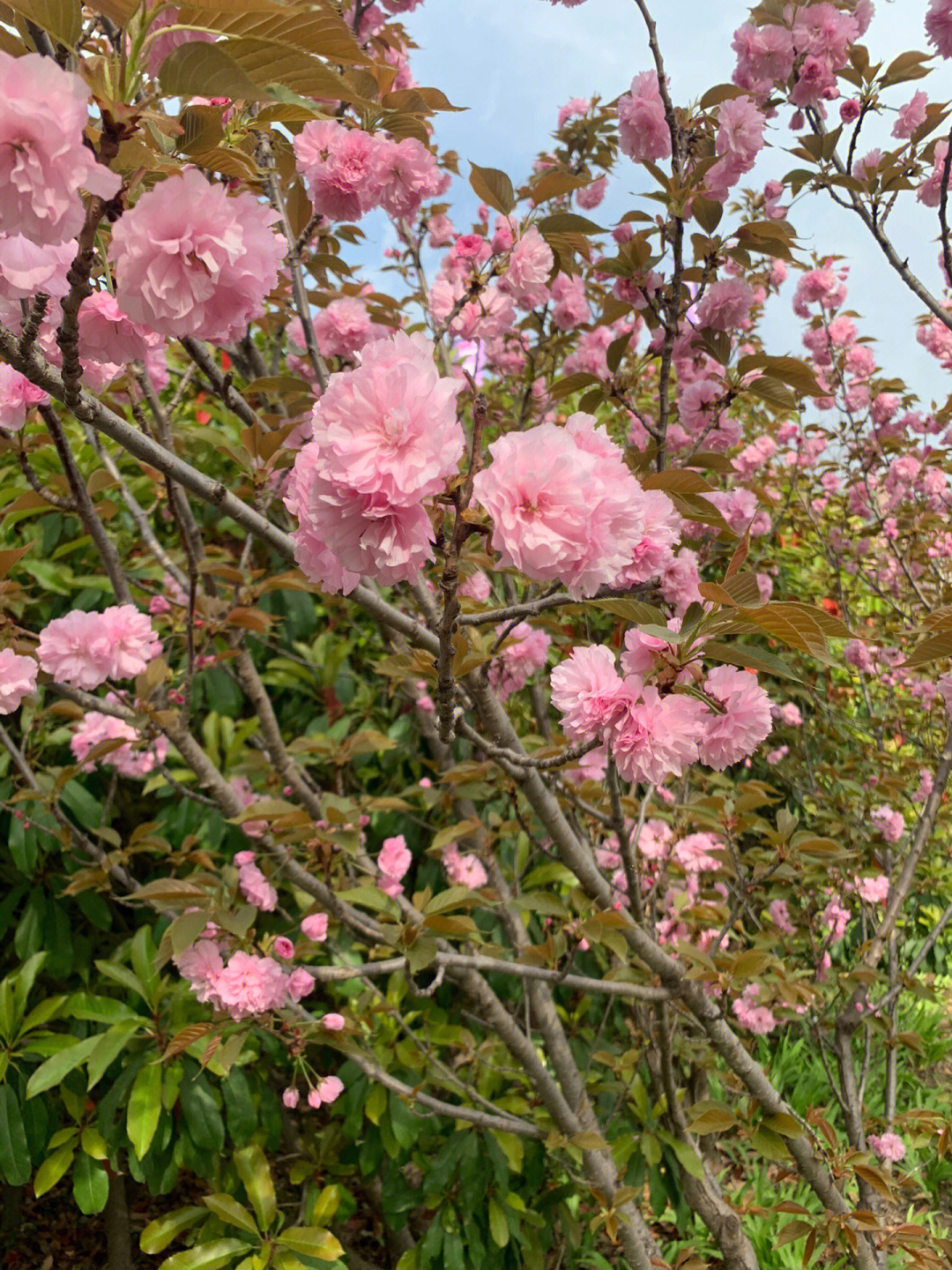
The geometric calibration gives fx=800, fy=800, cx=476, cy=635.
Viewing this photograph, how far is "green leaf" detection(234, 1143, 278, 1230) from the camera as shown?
1.91 metres

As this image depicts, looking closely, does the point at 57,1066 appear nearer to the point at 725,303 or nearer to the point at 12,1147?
the point at 12,1147

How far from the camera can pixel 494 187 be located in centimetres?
137

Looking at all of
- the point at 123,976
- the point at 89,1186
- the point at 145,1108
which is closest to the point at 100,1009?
the point at 123,976

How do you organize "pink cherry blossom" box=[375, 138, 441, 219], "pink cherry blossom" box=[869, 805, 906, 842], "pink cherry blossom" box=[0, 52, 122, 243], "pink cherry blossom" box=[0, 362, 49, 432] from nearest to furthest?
"pink cherry blossom" box=[0, 52, 122, 243], "pink cherry blossom" box=[0, 362, 49, 432], "pink cherry blossom" box=[375, 138, 441, 219], "pink cherry blossom" box=[869, 805, 906, 842]

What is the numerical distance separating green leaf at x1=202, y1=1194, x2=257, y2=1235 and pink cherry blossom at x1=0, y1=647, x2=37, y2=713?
4.14 feet

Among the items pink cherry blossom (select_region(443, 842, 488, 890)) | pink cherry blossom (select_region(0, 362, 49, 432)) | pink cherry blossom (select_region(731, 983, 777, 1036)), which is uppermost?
pink cherry blossom (select_region(0, 362, 49, 432))

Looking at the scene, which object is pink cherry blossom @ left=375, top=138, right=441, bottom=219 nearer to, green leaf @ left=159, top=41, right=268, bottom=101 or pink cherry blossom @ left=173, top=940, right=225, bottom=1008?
green leaf @ left=159, top=41, right=268, bottom=101

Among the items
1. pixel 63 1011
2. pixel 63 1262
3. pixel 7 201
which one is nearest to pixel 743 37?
pixel 7 201

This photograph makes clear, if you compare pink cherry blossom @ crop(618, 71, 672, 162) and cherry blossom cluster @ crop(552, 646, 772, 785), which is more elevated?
pink cherry blossom @ crop(618, 71, 672, 162)

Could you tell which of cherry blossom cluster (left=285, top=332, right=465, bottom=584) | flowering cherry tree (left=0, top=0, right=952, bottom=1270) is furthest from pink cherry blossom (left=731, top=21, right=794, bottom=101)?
cherry blossom cluster (left=285, top=332, right=465, bottom=584)

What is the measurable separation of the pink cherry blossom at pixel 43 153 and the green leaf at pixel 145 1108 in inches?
70.9

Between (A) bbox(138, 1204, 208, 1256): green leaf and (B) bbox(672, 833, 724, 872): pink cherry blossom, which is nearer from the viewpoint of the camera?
(A) bbox(138, 1204, 208, 1256): green leaf

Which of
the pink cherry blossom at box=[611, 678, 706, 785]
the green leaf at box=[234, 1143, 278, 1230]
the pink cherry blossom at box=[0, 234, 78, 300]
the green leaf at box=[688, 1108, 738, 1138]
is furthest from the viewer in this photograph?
the green leaf at box=[234, 1143, 278, 1230]

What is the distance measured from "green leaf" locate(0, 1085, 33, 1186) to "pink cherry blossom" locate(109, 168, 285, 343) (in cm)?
203
